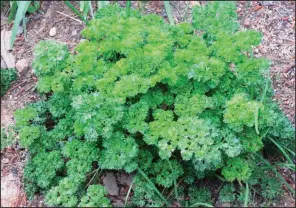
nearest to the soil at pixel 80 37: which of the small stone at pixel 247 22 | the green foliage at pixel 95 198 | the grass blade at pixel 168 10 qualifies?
the small stone at pixel 247 22

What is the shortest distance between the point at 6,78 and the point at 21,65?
22cm

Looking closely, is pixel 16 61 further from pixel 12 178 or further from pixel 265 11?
pixel 265 11

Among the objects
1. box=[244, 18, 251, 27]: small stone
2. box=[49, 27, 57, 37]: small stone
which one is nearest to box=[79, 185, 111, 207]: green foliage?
box=[49, 27, 57, 37]: small stone

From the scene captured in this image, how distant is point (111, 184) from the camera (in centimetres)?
285

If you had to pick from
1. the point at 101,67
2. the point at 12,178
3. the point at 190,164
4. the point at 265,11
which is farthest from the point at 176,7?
the point at 12,178

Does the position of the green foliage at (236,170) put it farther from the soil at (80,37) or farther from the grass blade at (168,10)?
the grass blade at (168,10)

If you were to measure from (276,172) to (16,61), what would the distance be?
2.04m

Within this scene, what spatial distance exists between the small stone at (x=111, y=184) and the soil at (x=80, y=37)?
37 millimetres

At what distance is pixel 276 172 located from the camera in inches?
105

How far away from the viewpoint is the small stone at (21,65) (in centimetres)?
332

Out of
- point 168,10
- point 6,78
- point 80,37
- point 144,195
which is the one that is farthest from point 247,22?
point 6,78

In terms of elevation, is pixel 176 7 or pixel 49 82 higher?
pixel 176 7

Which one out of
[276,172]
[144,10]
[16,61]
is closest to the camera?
[276,172]

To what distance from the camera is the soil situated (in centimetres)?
285
